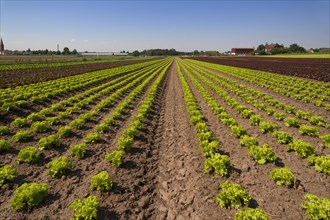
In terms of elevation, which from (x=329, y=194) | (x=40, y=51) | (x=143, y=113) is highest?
(x=40, y=51)

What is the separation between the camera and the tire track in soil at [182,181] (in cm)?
599

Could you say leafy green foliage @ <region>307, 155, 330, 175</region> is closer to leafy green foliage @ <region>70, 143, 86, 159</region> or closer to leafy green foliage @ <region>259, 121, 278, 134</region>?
leafy green foliage @ <region>259, 121, 278, 134</region>

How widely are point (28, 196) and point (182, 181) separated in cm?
466

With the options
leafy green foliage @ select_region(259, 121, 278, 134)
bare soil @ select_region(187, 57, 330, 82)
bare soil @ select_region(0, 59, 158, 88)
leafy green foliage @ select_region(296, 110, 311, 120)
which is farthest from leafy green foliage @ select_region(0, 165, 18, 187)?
bare soil @ select_region(187, 57, 330, 82)

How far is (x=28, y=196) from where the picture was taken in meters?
5.76

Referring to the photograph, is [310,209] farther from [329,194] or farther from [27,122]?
[27,122]

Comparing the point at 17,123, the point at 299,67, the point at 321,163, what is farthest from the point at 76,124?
the point at 299,67

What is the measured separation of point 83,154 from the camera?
28.0ft

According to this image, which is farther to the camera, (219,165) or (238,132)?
(238,132)

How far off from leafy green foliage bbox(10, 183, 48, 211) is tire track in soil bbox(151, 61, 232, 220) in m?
3.24

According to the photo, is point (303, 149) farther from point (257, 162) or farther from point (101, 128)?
point (101, 128)

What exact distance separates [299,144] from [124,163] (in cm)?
685

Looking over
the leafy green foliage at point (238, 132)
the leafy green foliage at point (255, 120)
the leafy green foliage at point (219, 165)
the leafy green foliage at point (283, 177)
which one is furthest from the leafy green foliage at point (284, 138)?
the leafy green foliage at point (219, 165)

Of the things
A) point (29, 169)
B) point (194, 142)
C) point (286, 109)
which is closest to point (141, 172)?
point (194, 142)
